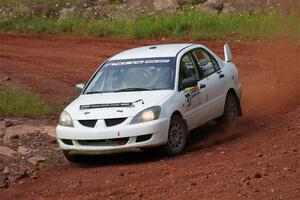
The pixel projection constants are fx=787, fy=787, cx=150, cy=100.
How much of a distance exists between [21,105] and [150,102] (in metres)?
4.33

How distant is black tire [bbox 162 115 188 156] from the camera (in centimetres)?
1087

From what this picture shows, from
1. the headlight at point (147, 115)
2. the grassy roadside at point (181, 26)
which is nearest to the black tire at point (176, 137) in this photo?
the headlight at point (147, 115)

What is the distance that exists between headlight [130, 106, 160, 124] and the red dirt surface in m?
0.59

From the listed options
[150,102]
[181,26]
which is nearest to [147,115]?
[150,102]

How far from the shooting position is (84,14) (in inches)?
1094

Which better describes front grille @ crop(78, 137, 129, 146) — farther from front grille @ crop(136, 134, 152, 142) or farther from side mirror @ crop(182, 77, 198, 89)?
side mirror @ crop(182, 77, 198, 89)

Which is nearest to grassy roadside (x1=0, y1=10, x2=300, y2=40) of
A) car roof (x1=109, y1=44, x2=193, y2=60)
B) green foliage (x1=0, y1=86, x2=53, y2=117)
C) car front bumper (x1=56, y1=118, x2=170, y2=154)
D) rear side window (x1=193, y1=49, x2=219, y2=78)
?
green foliage (x1=0, y1=86, x2=53, y2=117)

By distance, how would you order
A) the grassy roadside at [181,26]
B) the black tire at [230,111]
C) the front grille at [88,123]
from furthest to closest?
the grassy roadside at [181,26] → the black tire at [230,111] → the front grille at [88,123]

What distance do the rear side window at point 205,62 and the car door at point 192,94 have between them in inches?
4.9

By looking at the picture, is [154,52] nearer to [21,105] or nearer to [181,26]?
[21,105]

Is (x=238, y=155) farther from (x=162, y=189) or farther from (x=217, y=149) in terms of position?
(x=162, y=189)

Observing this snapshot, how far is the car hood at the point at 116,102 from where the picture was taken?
10695 millimetres

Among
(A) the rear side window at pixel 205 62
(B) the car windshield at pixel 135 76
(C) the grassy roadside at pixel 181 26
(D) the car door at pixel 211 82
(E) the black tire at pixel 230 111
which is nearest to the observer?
(B) the car windshield at pixel 135 76

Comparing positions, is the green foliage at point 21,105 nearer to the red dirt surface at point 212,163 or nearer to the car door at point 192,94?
the red dirt surface at point 212,163
